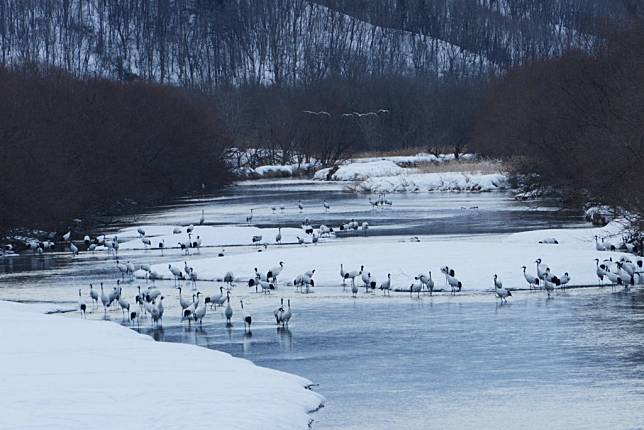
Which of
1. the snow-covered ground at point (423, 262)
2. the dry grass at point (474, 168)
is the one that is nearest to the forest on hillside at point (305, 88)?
the dry grass at point (474, 168)

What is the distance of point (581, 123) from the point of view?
50531 mm

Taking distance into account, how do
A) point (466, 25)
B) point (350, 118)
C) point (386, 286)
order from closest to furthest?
point (386, 286)
point (350, 118)
point (466, 25)

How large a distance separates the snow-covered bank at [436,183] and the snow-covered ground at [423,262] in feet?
114

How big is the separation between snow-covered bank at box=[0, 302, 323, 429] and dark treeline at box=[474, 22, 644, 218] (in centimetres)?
1565

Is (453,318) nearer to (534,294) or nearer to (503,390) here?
(534,294)

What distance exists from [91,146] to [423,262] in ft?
126

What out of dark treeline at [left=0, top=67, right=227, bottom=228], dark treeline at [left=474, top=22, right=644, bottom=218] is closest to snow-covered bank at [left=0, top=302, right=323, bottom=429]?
dark treeline at [left=474, top=22, right=644, bottom=218]

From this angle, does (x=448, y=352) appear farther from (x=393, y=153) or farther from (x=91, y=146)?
(x=393, y=153)

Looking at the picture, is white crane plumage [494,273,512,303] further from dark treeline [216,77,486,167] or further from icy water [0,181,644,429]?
dark treeline [216,77,486,167]

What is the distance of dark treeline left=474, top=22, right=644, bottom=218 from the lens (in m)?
33.7

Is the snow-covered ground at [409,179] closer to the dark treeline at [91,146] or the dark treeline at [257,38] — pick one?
the dark treeline at [91,146]

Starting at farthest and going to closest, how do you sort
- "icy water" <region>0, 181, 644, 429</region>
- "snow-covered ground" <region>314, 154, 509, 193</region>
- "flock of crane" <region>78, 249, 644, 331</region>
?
"snow-covered ground" <region>314, 154, 509, 193</region>, "flock of crane" <region>78, 249, 644, 331</region>, "icy water" <region>0, 181, 644, 429</region>

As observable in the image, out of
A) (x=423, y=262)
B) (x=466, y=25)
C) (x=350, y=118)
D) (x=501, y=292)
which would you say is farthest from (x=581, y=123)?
(x=466, y=25)

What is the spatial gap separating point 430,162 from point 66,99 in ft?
116
